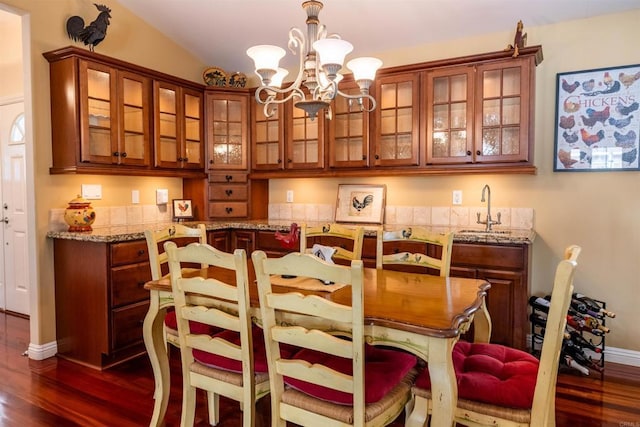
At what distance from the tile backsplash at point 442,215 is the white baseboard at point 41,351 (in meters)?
2.34

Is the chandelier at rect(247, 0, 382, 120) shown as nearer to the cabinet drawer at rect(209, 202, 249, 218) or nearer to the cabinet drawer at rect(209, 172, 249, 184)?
the cabinet drawer at rect(209, 172, 249, 184)

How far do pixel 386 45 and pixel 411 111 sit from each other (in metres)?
0.73

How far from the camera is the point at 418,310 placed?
1.61 metres

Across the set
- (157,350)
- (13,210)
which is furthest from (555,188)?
(13,210)

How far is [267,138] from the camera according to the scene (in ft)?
13.6

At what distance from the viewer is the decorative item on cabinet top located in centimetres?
426

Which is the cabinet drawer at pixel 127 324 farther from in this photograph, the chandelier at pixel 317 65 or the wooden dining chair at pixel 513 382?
the wooden dining chair at pixel 513 382

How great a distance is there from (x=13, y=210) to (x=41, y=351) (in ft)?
5.92

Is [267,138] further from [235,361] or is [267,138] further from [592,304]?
[592,304]

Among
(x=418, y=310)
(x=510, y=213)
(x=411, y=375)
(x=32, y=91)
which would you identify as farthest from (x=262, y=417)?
(x=32, y=91)

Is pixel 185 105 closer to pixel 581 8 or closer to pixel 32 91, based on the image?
pixel 32 91

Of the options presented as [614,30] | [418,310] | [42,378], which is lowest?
[42,378]

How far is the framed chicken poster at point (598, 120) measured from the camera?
301cm

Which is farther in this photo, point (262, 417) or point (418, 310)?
point (262, 417)
